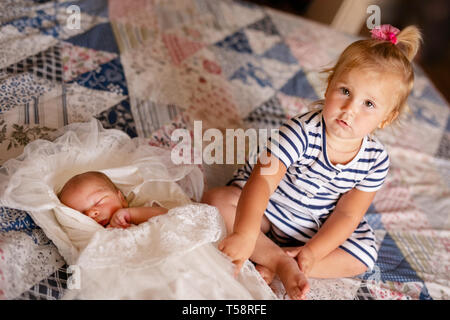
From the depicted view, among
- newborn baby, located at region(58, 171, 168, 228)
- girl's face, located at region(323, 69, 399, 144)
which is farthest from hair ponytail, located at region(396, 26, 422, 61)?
newborn baby, located at region(58, 171, 168, 228)

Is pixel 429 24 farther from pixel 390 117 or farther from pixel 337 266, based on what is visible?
pixel 337 266

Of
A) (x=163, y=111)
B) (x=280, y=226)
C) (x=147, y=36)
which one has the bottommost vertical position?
(x=280, y=226)

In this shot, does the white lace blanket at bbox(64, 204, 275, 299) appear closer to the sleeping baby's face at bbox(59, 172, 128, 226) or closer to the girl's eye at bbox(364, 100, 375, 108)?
the sleeping baby's face at bbox(59, 172, 128, 226)

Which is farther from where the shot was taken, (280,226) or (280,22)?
(280,22)

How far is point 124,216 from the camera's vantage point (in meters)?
0.87

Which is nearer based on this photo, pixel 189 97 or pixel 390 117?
pixel 390 117

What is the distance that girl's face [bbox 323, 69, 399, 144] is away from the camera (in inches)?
32.6

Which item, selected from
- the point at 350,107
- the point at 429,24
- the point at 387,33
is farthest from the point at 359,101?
the point at 429,24

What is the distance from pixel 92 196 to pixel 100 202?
0.9 inches

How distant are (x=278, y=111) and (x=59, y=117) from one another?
27.6 inches

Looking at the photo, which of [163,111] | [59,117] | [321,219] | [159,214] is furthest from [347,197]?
[59,117]

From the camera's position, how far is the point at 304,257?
90 cm

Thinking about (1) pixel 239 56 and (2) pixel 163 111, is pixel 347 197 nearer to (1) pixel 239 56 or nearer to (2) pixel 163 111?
(2) pixel 163 111

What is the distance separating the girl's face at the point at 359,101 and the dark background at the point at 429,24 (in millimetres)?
2190
